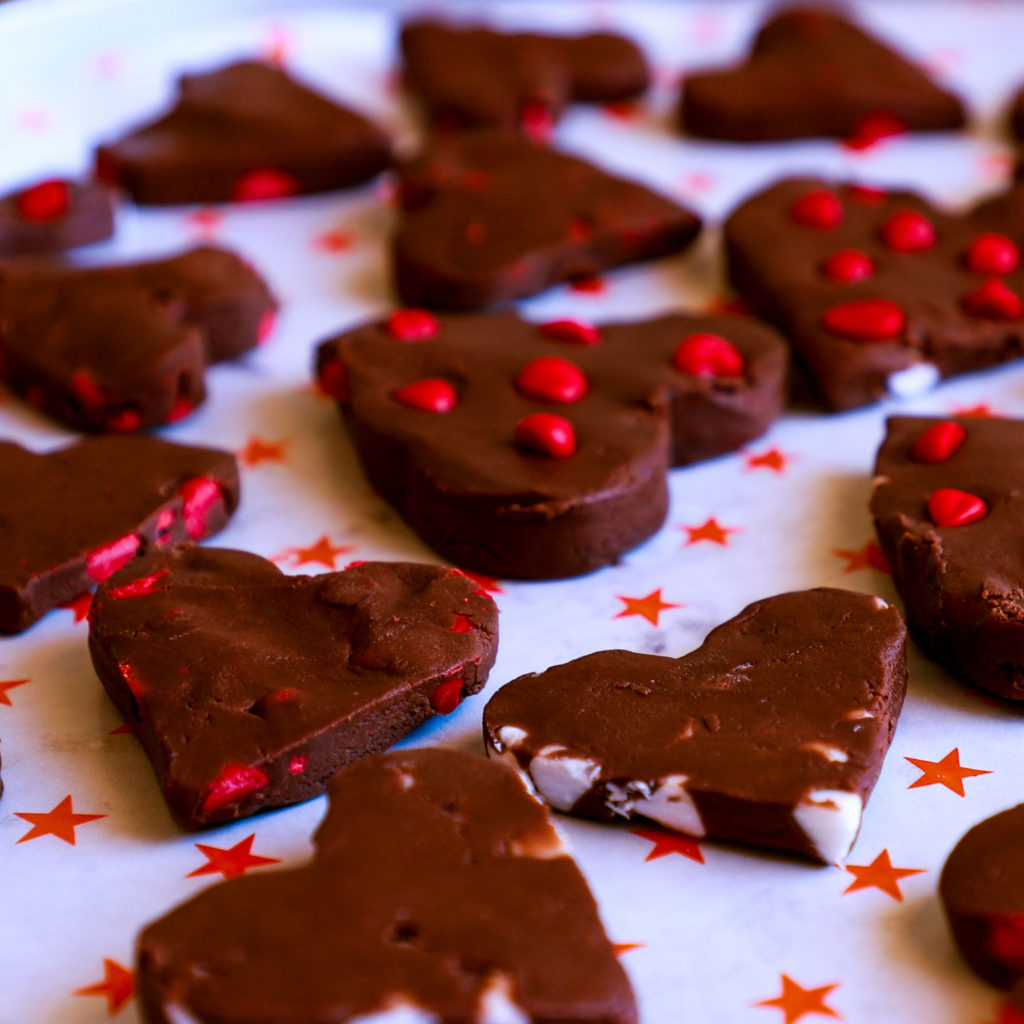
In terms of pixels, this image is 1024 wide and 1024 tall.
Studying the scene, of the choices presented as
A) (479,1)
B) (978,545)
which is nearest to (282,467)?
(978,545)

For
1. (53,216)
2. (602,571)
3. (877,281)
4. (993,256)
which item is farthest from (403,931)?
(53,216)

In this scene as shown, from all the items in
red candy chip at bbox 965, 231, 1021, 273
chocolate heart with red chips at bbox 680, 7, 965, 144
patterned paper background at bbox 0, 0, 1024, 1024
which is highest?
chocolate heart with red chips at bbox 680, 7, 965, 144

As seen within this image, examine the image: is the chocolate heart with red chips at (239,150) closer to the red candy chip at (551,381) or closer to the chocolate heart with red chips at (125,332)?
the chocolate heart with red chips at (125,332)

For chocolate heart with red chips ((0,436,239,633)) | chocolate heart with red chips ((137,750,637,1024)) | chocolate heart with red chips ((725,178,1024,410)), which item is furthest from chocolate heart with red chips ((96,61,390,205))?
chocolate heart with red chips ((137,750,637,1024))

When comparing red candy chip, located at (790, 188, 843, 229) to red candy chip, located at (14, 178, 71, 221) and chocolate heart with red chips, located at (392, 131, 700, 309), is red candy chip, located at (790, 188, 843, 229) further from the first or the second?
red candy chip, located at (14, 178, 71, 221)

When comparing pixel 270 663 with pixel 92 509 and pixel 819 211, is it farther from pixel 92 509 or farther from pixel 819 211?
pixel 819 211
